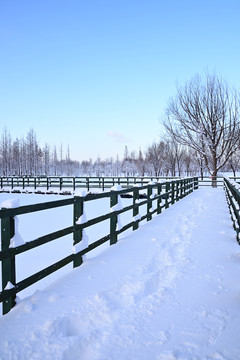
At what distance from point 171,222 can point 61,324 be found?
244 inches

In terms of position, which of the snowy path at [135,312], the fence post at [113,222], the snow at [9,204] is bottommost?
the snowy path at [135,312]

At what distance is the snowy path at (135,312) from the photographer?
2385 millimetres

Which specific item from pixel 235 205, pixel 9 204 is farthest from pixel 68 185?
pixel 9 204

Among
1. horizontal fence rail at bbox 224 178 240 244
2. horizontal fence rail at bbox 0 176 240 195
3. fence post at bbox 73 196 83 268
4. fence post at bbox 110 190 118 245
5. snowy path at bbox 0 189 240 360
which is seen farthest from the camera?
horizontal fence rail at bbox 0 176 240 195

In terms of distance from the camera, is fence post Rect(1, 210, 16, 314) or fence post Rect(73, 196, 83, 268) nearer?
fence post Rect(1, 210, 16, 314)

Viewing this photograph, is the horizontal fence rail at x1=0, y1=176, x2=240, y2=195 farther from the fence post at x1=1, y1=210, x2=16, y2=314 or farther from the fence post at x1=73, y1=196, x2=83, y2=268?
the fence post at x1=1, y1=210, x2=16, y2=314

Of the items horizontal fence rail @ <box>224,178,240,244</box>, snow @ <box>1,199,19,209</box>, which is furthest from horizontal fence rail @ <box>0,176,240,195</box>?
snow @ <box>1,199,19,209</box>

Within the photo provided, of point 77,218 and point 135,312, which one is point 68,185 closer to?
point 77,218

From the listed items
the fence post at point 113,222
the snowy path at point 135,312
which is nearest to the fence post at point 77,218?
the snowy path at point 135,312

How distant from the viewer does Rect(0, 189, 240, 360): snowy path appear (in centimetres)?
238

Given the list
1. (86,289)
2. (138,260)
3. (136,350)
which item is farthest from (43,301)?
(138,260)

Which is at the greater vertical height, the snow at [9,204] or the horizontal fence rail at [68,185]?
the snow at [9,204]

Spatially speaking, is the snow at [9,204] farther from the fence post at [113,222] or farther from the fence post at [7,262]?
the fence post at [113,222]

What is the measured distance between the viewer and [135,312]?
9.88ft
